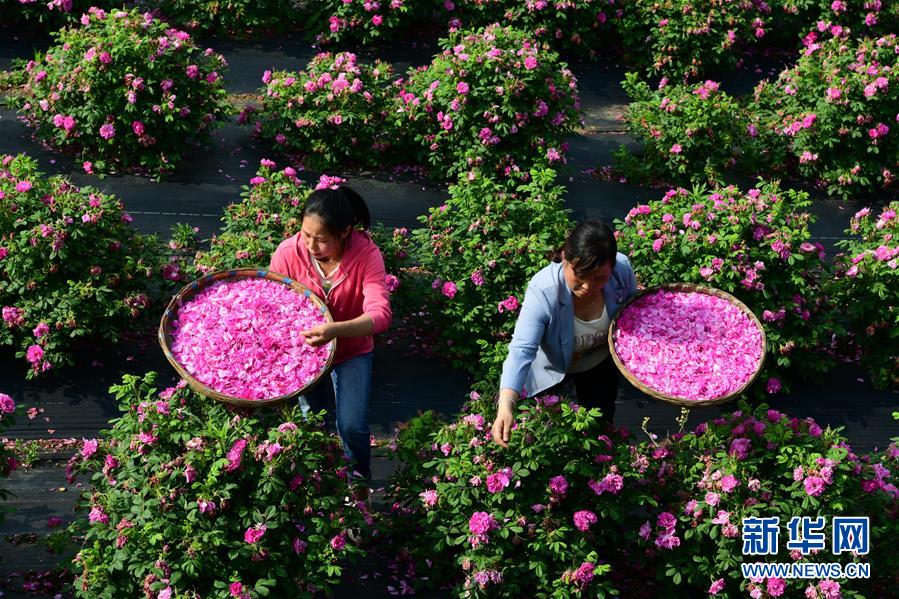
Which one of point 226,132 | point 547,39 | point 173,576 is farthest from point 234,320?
point 547,39

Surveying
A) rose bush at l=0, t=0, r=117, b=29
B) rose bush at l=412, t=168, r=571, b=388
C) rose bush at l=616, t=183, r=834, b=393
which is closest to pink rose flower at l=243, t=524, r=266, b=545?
rose bush at l=412, t=168, r=571, b=388

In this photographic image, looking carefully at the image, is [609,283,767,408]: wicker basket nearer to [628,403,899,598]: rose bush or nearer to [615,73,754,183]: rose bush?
[628,403,899,598]: rose bush

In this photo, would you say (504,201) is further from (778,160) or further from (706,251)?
(778,160)

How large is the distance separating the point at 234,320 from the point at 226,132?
3.43 metres

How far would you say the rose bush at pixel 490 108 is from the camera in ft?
22.2

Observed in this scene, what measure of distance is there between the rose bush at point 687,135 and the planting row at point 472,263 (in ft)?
4.04

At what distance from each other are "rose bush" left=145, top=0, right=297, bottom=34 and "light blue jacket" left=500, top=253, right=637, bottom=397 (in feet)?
16.3

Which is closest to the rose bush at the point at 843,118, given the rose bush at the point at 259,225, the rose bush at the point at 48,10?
the rose bush at the point at 259,225

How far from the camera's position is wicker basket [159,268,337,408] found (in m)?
3.96

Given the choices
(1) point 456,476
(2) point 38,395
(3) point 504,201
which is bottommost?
(2) point 38,395

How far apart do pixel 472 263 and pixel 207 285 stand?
1512 millimetres

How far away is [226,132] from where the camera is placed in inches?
293

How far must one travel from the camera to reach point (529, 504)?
4188 mm

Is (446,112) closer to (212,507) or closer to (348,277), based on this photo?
(348,277)
